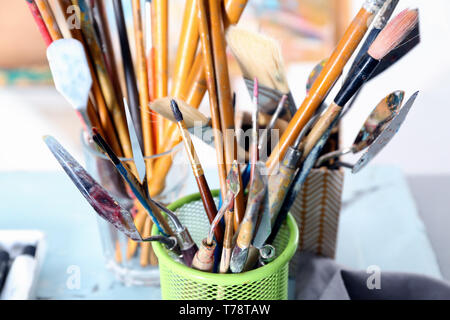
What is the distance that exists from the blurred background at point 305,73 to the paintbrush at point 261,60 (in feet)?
1.71

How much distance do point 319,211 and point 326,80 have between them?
0.48ft

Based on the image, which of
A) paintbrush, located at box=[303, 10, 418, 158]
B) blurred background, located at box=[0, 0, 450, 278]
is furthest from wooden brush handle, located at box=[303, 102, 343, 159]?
blurred background, located at box=[0, 0, 450, 278]

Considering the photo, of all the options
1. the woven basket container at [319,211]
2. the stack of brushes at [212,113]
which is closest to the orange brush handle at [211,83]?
the stack of brushes at [212,113]

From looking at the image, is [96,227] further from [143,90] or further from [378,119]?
[378,119]

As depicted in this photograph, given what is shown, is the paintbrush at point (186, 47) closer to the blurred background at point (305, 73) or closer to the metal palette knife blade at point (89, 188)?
the metal palette knife blade at point (89, 188)

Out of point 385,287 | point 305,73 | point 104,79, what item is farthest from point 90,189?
point 305,73

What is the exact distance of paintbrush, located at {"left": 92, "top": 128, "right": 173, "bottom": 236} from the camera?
247 mm

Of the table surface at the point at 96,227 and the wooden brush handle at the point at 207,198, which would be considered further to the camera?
the table surface at the point at 96,227

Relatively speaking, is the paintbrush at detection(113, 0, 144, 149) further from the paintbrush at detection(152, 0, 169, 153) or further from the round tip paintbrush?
the round tip paintbrush

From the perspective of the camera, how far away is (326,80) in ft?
0.89

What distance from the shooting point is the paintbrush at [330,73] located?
0.26 m

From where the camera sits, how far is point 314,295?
15.0 inches
